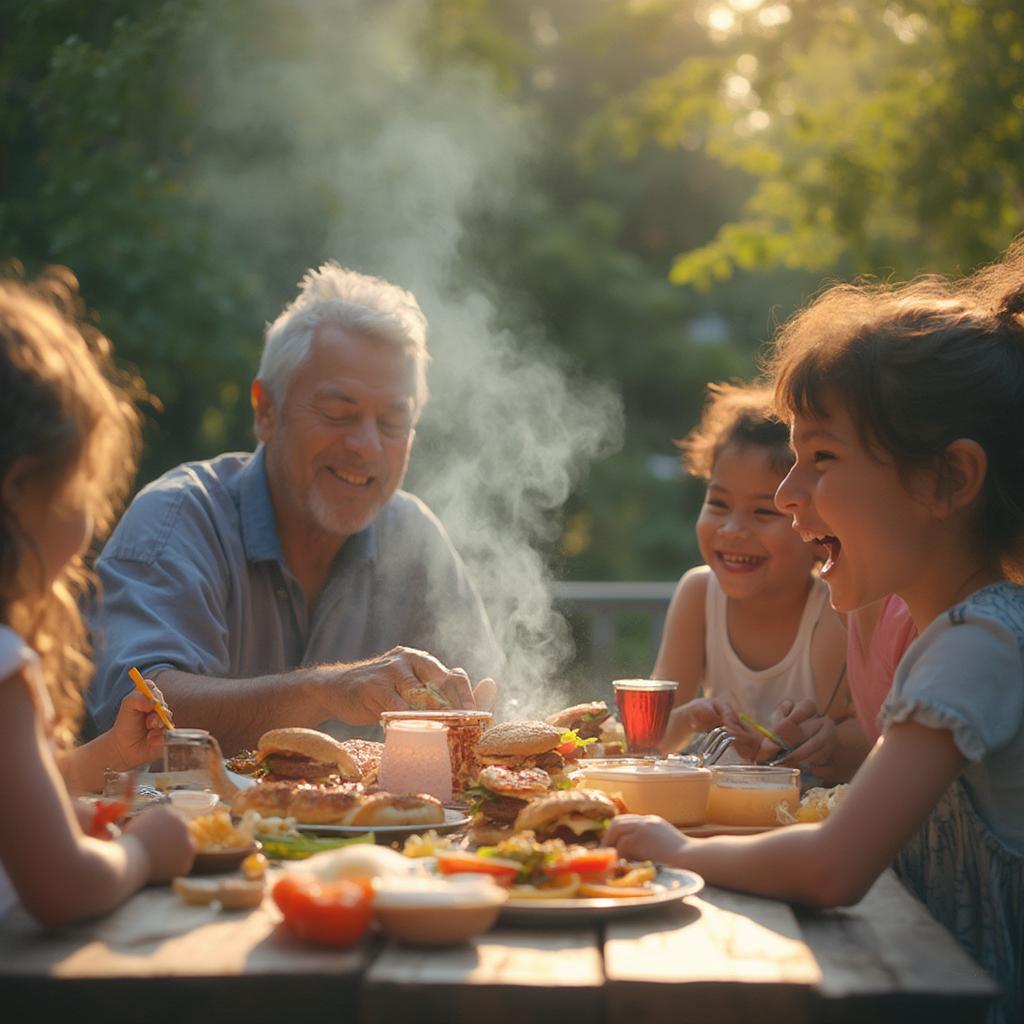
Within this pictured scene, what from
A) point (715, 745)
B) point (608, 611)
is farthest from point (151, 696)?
point (608, 611)

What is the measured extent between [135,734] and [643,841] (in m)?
1.18

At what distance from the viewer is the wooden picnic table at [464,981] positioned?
1376 mm

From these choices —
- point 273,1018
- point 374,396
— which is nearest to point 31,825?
point 273,1018

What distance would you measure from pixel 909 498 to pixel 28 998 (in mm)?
1507

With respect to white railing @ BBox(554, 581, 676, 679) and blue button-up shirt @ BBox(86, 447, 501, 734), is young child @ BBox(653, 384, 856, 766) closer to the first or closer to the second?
blue button-up shirt @ BBox(86, 447, 501, 734)

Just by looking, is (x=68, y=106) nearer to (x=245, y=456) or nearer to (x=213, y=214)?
(x=213, y=214)

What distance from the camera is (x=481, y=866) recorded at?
170 centimetres

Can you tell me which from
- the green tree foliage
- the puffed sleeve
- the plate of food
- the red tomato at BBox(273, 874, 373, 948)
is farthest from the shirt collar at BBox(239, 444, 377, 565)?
the green tree foliage

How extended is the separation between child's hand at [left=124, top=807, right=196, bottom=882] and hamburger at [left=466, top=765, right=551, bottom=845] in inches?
19.1

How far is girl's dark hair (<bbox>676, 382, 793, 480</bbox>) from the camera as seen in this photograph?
3.63m

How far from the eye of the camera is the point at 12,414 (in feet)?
5.42

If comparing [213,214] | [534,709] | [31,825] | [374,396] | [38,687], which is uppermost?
[213,214]

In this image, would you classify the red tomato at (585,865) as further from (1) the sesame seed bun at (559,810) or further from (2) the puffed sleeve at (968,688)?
(2) the puffed sleeve at (968,688)

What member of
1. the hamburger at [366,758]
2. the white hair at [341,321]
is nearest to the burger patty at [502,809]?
the hamburger at [366,758]
